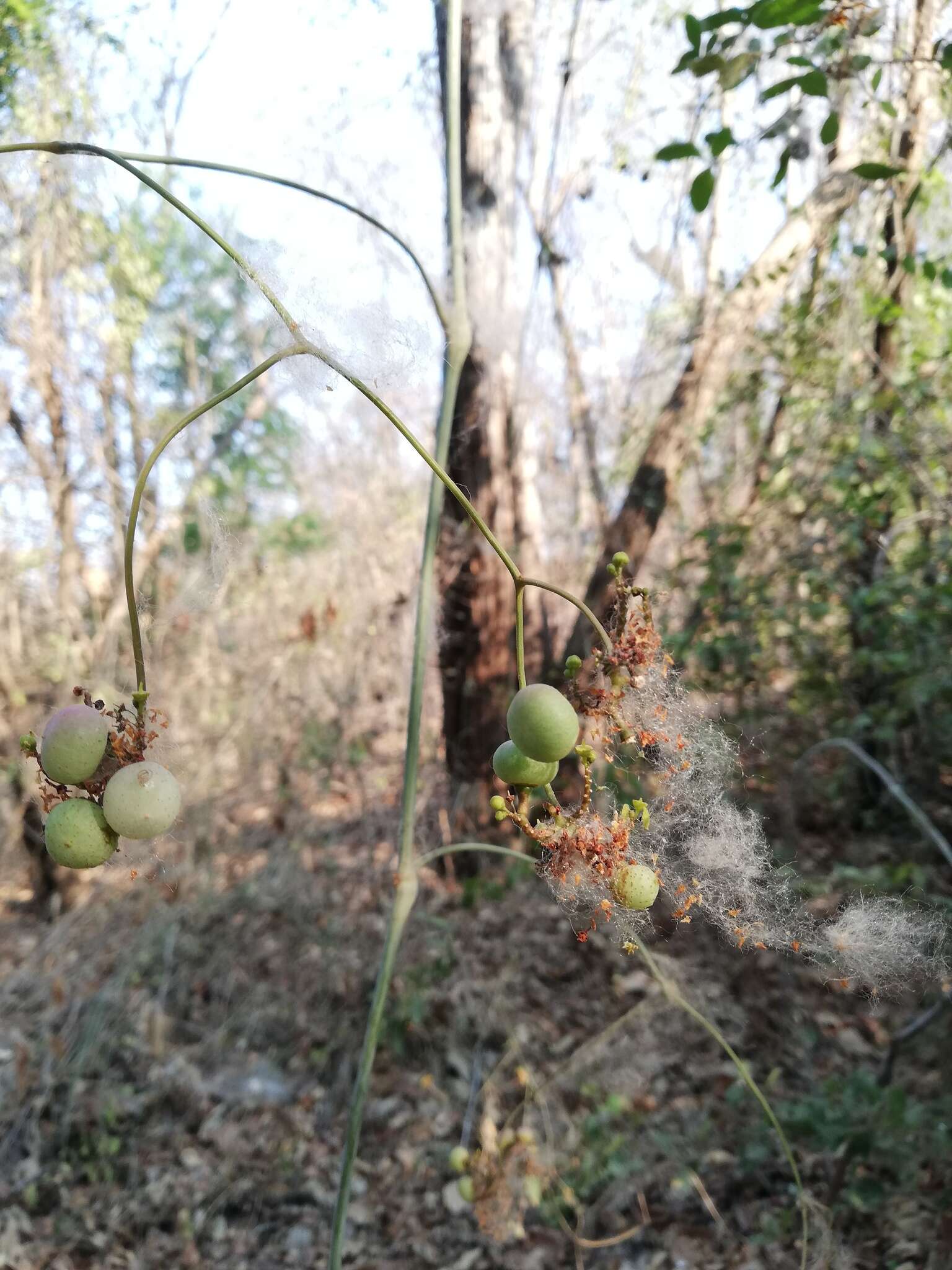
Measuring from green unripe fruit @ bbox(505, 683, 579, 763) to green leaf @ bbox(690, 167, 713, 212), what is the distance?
1.27 meters

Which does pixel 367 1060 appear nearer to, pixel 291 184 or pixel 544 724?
pixel 544 724

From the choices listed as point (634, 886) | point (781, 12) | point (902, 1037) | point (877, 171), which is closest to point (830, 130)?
point (877, 171)

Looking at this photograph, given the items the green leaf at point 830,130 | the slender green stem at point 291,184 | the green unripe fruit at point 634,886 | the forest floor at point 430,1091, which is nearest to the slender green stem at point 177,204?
the slender green stem at point 291,184

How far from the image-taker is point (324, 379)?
95 centimetres

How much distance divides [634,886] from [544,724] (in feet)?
0.68

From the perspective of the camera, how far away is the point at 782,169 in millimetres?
1869

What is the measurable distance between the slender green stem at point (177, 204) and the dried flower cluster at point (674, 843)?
Result: 448 mm

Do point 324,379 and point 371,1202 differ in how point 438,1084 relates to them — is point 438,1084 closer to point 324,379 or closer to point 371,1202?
point 371,1202

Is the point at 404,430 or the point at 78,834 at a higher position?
the point at 404,430

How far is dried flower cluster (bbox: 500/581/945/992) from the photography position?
938 millimetres

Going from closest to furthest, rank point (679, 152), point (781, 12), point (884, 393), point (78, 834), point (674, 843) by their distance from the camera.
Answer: point (78, 834), point (674, 843), point (781, 12), point (679, 152), point (884, 393)

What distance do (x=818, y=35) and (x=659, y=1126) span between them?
285cm

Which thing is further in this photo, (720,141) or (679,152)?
(679,152)

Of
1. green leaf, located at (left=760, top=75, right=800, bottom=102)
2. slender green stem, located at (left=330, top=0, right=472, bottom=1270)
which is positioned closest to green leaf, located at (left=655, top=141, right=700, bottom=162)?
green leaf, located at (left=760, top=75, right=800, bottom=102)
